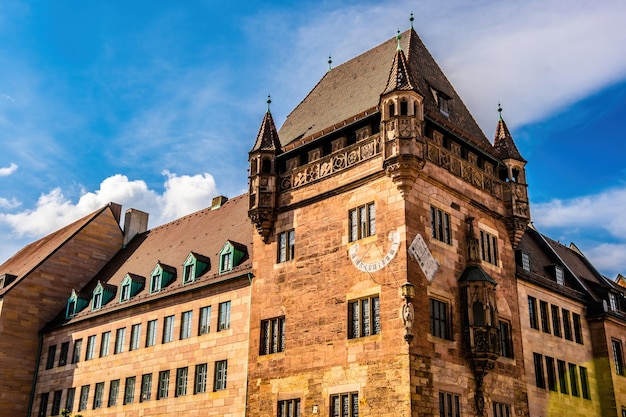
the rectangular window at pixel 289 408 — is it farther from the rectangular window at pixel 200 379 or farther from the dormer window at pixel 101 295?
the dormer window at pixel 101 295

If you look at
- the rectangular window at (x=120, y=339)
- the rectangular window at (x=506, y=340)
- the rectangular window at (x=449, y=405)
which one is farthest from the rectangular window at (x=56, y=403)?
the rectangular window at (x=506, y=340)

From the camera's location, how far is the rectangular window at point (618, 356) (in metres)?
40.2

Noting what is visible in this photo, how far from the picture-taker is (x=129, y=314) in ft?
139

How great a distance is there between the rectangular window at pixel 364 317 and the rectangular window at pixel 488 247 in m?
6.74

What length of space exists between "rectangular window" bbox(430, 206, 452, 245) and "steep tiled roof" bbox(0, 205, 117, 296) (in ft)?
99.0

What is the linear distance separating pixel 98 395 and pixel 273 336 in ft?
50.1

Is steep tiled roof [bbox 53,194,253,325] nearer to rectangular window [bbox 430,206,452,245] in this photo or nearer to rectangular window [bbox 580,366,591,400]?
rectangular window [bbox 430,206,452,245]

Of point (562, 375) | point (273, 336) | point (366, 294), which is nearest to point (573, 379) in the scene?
point (562, 375)

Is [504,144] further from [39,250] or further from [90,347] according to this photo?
[39,250]

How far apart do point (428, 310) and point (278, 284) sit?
7.61 meters

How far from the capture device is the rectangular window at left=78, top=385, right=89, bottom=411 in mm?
43031

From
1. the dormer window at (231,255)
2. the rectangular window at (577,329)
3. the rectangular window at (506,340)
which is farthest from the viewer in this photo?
the rectangular window at (577,329)

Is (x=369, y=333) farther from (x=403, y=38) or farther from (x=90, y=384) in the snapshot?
(x=90, y=384)

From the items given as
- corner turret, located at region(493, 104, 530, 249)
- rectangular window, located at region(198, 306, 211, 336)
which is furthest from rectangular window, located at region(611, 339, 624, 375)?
rectangular window, located at region(198, 306, 211, 336)
